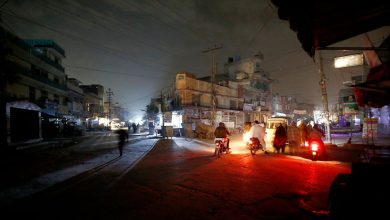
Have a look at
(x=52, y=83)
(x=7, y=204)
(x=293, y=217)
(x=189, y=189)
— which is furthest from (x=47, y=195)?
(x=52, y=83)

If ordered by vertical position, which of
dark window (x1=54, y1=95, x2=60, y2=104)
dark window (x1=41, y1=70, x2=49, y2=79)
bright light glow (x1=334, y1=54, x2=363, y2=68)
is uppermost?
dark window (x1=41, y1=70, x2=49, y2=79)

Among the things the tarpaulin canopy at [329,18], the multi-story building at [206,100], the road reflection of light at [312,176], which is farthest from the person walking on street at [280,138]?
the multi-story building at [206,100]

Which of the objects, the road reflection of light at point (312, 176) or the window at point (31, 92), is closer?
the road reflection of light at point (312, 176)

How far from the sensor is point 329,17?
12.2ft

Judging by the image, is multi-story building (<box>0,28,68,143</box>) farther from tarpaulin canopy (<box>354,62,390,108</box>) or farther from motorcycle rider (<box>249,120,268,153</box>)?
tarpaulin canopy (<box>354,62,390,108</box>)

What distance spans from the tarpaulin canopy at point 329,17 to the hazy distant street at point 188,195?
138 inches

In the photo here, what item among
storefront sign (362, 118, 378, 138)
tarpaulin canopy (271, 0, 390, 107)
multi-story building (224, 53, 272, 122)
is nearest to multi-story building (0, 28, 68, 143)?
tarpaulin canopy (271, 0, 390, 107)

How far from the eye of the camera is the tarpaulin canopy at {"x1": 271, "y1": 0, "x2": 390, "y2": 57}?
3.00 metres

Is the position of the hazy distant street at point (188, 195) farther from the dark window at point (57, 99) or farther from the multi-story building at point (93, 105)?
the multi-story building at point (93, 105)

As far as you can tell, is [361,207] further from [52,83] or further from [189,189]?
[52,83]

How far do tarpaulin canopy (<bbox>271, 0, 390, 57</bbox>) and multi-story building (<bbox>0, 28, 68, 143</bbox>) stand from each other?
22.2 m

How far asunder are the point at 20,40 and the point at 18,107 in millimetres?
11946

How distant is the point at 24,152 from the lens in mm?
18453

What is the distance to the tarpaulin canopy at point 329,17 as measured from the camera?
300 cm
